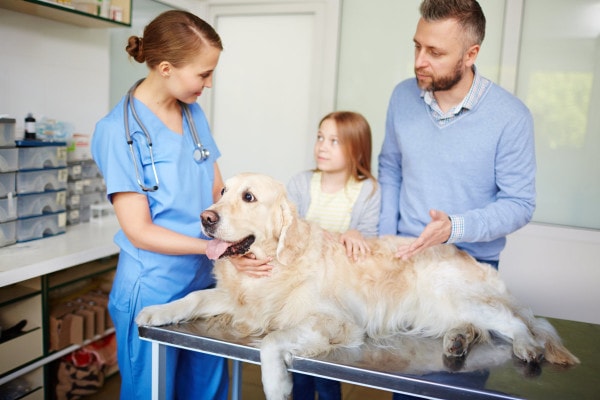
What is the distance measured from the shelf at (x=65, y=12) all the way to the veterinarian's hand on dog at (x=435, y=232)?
2379 millimetres

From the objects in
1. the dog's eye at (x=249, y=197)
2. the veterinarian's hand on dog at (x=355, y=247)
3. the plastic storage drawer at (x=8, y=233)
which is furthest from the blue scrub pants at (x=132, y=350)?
the plastic storage drawer at (x=8, y=233)

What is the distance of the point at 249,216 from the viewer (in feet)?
6.28

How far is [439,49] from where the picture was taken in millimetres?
1999

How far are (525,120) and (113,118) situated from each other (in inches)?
61.2

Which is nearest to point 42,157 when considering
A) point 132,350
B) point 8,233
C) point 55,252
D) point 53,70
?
point 8,233

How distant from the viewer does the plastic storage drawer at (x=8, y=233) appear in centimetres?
280

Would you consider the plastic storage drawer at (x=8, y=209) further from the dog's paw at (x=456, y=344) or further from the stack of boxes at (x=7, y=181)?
the dog's paw at (x=456, y=344)

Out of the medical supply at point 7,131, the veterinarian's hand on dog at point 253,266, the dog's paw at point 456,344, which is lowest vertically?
the dog's paw at point 456,344

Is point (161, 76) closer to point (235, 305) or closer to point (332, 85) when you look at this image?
point (235, 305)

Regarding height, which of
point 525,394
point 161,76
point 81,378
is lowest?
point 81,378

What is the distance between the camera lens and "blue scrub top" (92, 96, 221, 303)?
1.90 m

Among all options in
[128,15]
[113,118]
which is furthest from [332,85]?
[113,118]

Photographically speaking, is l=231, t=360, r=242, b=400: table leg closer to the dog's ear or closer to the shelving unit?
the dog's ear

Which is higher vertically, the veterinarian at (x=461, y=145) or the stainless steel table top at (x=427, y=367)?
the veterinarian at (x=461, y=145)
